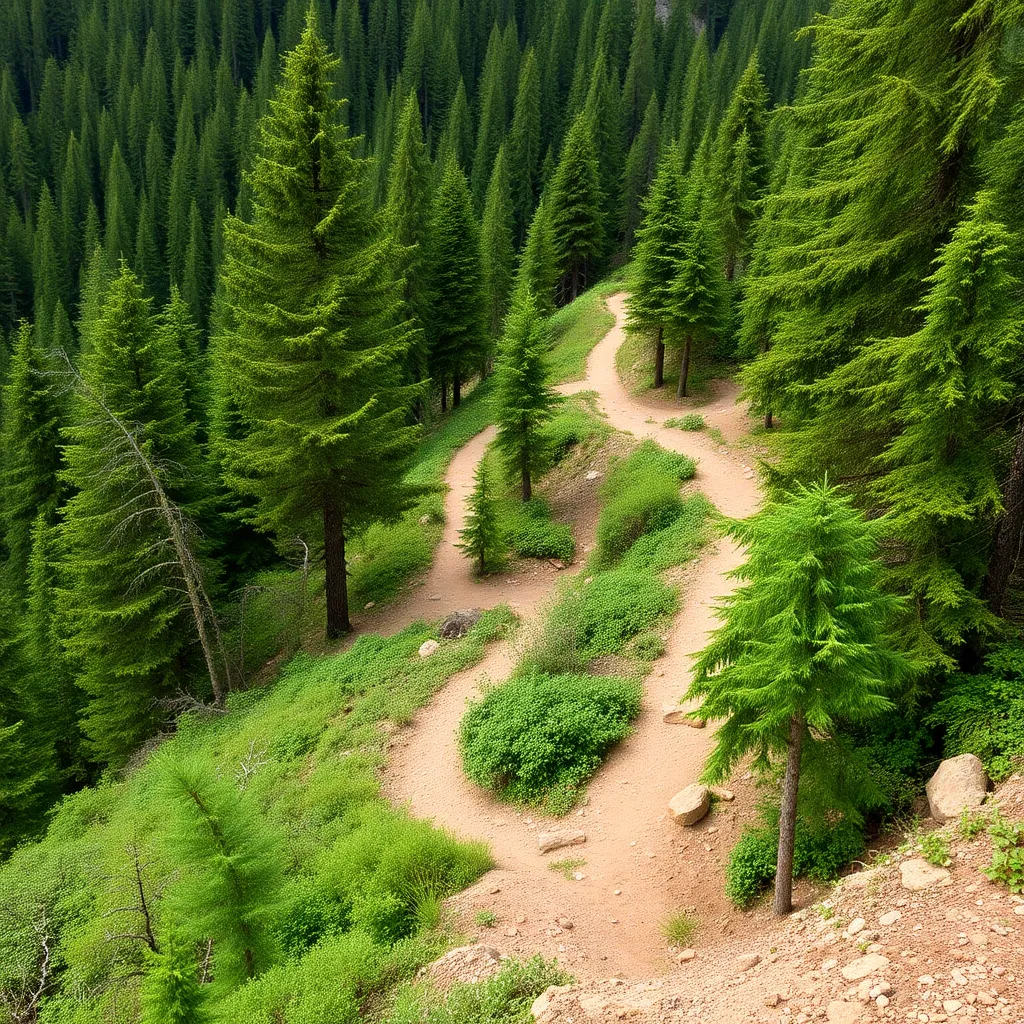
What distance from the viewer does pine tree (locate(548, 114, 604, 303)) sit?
50.3 meters

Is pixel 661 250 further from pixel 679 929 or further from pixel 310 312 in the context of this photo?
pixel 679 929

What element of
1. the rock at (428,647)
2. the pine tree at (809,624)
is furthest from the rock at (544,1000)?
the rock at (428,647)

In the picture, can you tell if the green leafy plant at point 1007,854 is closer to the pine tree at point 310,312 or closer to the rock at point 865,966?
the rock at point 865,966

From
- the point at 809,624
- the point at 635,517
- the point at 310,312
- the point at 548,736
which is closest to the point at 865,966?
the point at 809,624

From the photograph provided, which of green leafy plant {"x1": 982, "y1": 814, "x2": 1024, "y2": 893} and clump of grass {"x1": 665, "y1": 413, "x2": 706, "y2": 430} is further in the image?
clump of grass {"x1": 665, "y1": 413, "x2": 706, "y2": 430}

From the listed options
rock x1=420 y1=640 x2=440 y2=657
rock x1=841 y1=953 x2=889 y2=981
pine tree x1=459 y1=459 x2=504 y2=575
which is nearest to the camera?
rock x1=841 y1=953 x2=889 y2=981

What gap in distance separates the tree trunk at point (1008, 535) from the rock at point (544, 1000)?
7.32 metres

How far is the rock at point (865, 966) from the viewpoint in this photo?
634 cm

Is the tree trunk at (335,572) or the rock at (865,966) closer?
the rock at (865,966)

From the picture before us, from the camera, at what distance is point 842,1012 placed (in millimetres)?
6031

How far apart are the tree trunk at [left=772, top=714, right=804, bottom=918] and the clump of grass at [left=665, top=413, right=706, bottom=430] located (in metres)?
21.1

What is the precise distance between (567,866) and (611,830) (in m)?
1.04

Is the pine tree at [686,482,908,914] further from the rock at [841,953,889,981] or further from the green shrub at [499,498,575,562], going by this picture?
the green shrub at [499,498,575,562]

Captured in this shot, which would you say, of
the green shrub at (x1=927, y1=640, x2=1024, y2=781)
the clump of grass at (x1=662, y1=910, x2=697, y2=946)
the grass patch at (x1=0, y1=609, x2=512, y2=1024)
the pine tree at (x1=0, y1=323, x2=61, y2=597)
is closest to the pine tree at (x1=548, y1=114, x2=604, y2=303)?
the pine tree at (x1=0, y1=323, x2=61, y2=597)
